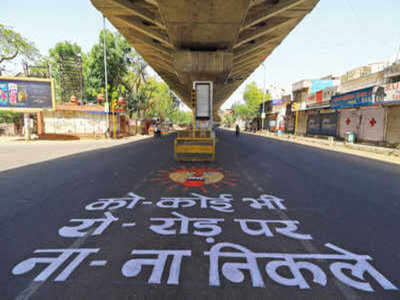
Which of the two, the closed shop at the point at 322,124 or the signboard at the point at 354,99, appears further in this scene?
the closed shop at the point at 322,124

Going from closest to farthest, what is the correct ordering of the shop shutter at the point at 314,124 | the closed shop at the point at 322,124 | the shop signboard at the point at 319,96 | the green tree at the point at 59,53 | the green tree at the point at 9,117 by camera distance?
1. the closed shop at the point at 322,124
2. the shop signboard at the point at 319,96
3. the shop shutter at the point at 314,124
4. the green tree at the point at 9,117
5. the green tree at the point at 59,53

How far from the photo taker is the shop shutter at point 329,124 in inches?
984

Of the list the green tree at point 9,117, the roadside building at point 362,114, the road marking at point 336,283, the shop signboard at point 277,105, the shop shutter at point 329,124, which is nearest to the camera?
the road marking at point 336,283

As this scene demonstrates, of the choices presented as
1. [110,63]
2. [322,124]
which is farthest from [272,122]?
[110,63]

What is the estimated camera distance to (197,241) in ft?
10.9

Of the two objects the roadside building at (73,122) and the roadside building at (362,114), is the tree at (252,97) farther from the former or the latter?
the roadside building at (73,122)

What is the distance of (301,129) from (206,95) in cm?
2361

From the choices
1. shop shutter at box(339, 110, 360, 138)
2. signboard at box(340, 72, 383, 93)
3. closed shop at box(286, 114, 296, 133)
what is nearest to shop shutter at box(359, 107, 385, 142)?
shop shutter at box(339, 110, 360, 138)

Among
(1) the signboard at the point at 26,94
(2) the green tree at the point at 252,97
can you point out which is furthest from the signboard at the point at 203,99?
(2) the green tree at the point at 252,97

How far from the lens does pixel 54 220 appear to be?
4125 millimetres

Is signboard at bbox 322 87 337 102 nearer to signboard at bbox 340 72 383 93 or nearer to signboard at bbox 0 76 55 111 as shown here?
signboard at bbox 340 72 383 93

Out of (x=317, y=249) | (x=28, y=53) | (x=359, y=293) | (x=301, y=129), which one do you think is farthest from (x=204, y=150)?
(x=28, y=53)

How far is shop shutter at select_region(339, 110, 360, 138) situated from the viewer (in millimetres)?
21281

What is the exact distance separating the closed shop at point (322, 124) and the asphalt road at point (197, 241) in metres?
21.9
